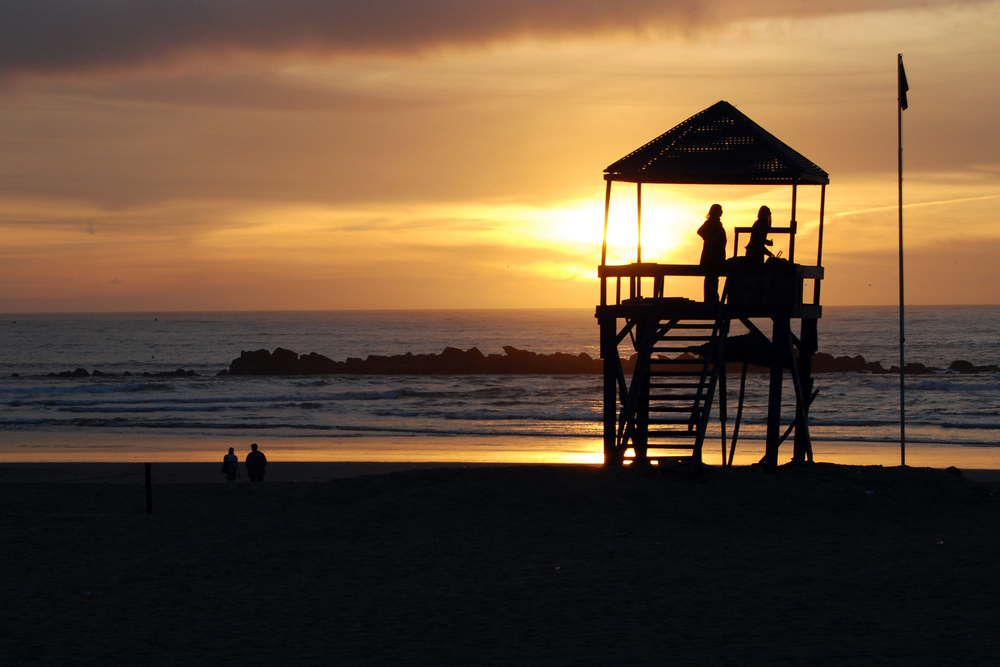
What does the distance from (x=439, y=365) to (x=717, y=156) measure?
46.7m

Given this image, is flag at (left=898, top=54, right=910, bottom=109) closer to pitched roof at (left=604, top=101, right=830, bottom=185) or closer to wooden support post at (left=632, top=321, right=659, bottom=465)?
pitched roof at (left=604, top=101, right=830, bottom=185)

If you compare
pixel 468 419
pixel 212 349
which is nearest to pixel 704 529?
pixel 468 419

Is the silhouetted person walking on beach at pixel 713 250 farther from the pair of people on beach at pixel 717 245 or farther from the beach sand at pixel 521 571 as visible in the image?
the beach sand at pixel 521 571

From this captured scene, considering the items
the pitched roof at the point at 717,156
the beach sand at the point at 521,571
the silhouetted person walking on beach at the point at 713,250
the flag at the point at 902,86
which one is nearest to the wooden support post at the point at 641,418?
the beach sand at the point at 521,571

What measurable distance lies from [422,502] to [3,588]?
473 cm

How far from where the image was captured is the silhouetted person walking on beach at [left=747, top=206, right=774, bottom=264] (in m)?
13.3

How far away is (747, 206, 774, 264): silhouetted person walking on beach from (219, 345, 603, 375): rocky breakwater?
4437cm

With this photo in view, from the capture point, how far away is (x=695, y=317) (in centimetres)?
1335

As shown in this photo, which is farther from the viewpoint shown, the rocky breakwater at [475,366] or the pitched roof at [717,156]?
the rocky breakwater at [475,366]

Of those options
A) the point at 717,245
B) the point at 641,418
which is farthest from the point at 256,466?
the point at 717,245

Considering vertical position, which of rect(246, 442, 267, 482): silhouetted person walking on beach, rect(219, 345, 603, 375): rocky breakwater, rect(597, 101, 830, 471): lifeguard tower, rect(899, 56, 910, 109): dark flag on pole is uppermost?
rect(899, 56, 910, 109): dark flag on pole

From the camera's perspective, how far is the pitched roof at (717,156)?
43.9ft

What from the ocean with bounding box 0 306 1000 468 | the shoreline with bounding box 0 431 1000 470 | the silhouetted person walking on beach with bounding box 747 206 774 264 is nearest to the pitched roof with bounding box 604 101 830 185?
the silhouetted person walking on beach with bounding box 747 206 774 264

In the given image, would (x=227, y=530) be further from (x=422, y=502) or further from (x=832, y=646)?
(x=832, y=646)
